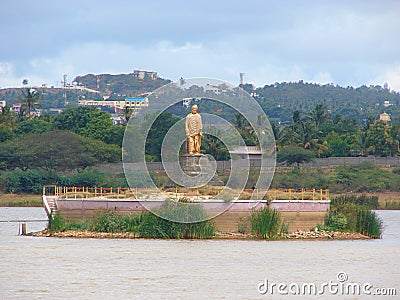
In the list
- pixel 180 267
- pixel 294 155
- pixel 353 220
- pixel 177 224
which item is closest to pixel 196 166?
pixel 177 224

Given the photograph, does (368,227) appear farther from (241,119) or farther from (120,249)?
A: (241,119)

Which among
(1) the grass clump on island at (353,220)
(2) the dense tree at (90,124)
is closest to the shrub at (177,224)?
(1) the grass clump on island at (353,220)

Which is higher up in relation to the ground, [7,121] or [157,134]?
[7,121]

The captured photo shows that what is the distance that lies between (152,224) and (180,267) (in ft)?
26.8

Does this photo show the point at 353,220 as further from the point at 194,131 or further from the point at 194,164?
the point at 194,131

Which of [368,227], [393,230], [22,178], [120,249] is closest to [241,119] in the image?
[22,178]

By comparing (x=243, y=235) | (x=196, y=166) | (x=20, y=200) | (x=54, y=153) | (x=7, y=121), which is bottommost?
(x=243, y=235)

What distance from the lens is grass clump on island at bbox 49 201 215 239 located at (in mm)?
43781

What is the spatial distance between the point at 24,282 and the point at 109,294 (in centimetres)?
383

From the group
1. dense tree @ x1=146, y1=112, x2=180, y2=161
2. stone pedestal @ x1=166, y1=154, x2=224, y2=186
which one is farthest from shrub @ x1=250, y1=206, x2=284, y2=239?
dense tree @ x1=146, y1=112, x2=180, y2=161

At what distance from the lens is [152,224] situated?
147 ft

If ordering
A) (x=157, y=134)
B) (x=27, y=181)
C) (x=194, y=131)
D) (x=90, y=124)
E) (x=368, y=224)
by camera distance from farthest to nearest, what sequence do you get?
(x=90, y=124) → (x=157, y=134) → (x=27, y=181) → (x=194, y=131) → (x=368, y=224)

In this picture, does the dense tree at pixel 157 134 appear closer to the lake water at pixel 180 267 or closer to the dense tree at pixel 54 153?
the dense tree at pixel 54 153

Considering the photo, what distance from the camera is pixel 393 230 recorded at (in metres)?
54.4
